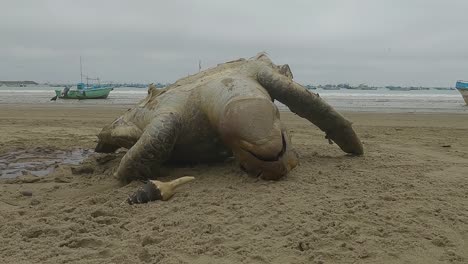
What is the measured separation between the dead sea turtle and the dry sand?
0.22 meters

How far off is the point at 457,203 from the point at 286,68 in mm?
3147

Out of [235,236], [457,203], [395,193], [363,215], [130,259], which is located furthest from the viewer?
[395,193]

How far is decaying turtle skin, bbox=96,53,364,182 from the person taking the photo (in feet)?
13.3

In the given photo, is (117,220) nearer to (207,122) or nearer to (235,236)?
(235,236)

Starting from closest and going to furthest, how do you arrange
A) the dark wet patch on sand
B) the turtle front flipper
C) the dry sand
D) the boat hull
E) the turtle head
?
1. the dry sand
2. the turtle head
3. the turtle front flipper
4. the dark wet patch on sand
5. the boat hull

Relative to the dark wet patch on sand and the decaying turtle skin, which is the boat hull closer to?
the dark wet patch on sand

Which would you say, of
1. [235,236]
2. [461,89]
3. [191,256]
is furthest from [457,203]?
[461,89]

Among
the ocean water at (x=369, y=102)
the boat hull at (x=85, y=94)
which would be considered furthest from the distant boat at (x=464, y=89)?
the boat hull at (x=85, y=94)

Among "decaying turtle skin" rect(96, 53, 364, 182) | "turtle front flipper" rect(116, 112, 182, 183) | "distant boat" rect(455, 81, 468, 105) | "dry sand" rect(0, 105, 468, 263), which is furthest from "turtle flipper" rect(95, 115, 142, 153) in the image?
"distant boat" rect(455, 81, 468, 105)

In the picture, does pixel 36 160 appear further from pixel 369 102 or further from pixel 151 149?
pixel 369 102

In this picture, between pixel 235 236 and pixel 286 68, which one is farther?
pixel 286 68

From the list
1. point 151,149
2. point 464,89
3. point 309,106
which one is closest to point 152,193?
point 151,149

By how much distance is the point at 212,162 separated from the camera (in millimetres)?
5352

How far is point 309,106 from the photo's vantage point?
541cm
